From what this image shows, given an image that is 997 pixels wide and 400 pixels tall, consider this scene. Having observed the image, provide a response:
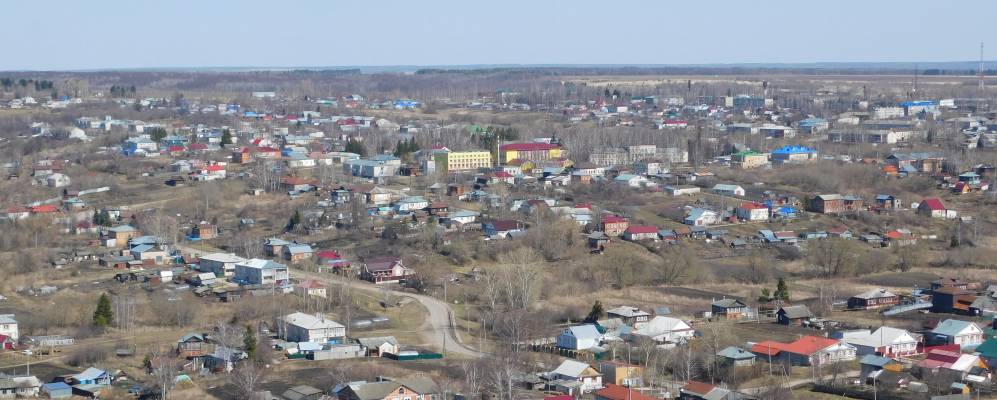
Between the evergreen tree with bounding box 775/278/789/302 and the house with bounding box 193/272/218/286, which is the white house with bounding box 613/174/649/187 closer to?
the evergreen tree with bounding box 775/278/789/302

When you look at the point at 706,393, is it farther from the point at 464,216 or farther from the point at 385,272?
the point at 464,216

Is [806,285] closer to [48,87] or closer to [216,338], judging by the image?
[216,338]

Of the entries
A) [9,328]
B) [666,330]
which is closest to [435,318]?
[666,330]

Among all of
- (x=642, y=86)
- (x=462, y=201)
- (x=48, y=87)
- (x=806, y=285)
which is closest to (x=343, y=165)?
(x=462, y=201)

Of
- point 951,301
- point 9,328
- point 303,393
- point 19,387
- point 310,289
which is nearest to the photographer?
point 303,393

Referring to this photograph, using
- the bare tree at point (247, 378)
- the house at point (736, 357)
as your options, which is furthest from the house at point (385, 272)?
the house at point (736, 357)

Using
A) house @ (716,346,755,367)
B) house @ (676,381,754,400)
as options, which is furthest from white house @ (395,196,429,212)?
house @ (676,381,754,400)
